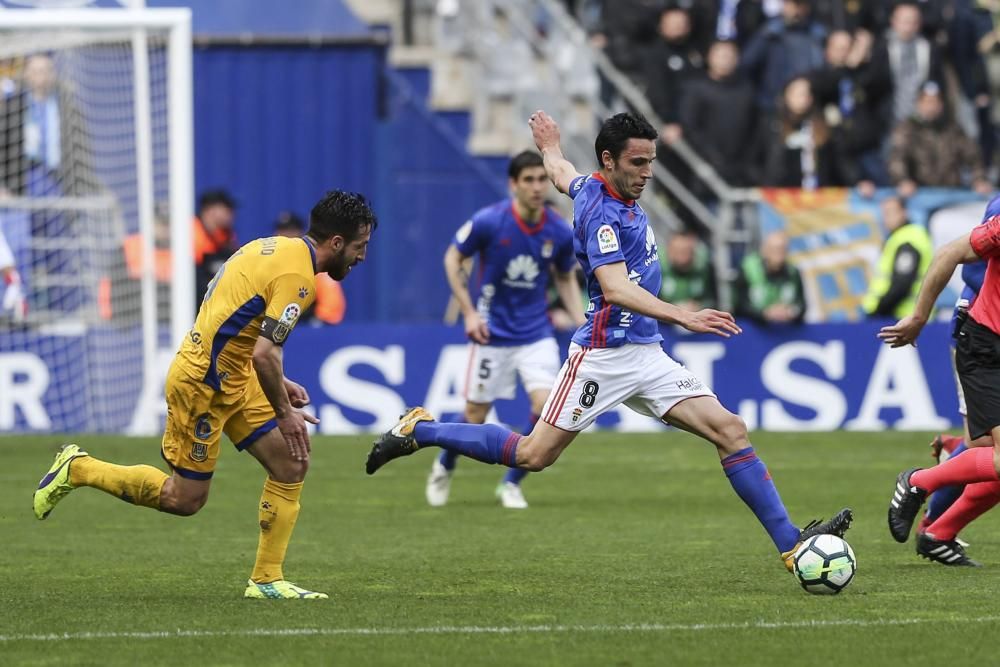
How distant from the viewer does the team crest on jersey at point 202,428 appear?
8336 millimetres

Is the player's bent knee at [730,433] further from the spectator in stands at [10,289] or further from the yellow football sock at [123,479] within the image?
the spectator in stands at [10,289]

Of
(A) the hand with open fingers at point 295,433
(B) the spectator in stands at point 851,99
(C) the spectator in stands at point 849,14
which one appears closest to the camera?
(A) the hand with open fingers at point 295,433

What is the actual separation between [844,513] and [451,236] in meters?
15.1

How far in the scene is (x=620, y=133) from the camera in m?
8.66

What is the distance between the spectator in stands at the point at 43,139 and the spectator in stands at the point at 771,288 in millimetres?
7034

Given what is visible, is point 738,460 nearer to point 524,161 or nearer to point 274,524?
point 274,524

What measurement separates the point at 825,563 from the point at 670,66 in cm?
1391

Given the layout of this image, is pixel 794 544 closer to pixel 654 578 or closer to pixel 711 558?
pixel 654 578

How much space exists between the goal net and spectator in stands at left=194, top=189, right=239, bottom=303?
0.35m

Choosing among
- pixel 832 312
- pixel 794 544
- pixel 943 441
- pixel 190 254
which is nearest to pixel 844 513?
pixel 794 544

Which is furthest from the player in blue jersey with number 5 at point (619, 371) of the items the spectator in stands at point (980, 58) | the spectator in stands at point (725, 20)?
the spectator in stands at point (980, 58)

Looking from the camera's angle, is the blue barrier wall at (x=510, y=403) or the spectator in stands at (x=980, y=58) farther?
the spectator in stands at (x=980, y=58)

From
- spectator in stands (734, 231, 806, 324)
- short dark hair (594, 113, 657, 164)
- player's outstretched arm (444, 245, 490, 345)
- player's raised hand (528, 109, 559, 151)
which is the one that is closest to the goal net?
player's outstretched arm (444, 245, 490, 345)

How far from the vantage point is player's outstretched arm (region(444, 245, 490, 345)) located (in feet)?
43.6
